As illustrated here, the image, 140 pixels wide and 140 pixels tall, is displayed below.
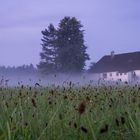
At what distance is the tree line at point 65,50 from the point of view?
199 ft

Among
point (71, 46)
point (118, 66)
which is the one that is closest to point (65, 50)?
point (71, 46)

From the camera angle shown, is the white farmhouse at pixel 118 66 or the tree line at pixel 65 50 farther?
the white farmhouse at pixel 118 66

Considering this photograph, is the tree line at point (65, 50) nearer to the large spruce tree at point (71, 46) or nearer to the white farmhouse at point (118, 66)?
the large spruce tree at point (71, 46)

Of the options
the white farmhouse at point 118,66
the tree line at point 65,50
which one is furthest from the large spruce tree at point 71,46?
the white farmhouse at point 118,66

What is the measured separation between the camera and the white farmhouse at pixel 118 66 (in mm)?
72438

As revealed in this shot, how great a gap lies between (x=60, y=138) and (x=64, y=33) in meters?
64.0

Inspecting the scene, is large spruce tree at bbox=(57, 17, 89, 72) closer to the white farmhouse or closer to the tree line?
the tree line

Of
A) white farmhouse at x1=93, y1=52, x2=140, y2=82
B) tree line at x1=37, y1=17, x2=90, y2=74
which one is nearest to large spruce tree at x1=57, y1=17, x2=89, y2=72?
tree line at x1=37, y1=17, x2=90, y2=74

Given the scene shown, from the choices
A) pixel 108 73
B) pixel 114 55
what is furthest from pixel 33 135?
pixel 114 55

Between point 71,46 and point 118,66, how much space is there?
55.4 ft

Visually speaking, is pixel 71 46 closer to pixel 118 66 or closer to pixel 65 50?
pixel 65 50

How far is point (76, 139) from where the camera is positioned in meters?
2.43

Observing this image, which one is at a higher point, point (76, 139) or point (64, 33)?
point (64, 33)

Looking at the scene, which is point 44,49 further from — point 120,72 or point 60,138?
point 60,138
